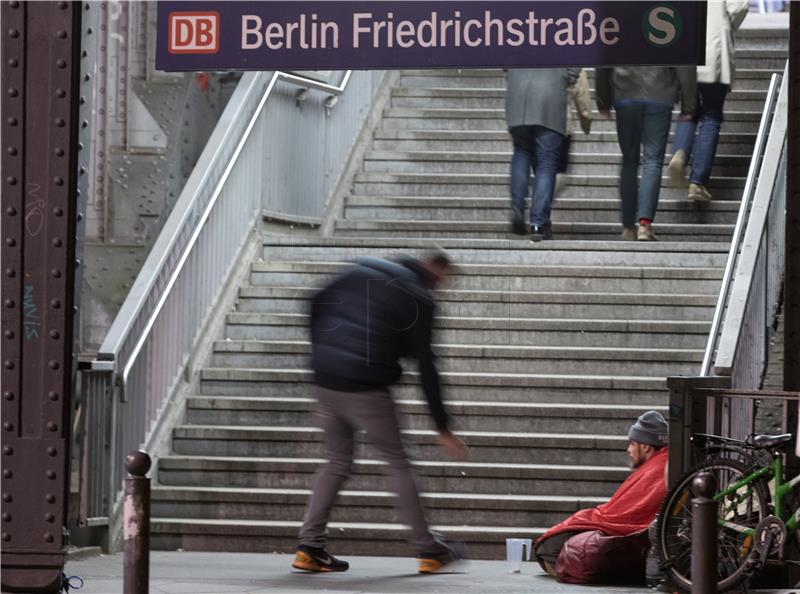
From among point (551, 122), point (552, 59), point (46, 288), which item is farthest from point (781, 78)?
point (46, 288)

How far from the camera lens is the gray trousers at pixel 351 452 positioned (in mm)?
9117

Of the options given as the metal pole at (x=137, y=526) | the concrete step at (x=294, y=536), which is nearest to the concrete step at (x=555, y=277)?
the concrete step at (x=294, y=536)

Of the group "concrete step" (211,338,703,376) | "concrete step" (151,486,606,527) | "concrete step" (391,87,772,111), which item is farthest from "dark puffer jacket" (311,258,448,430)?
"concrete step" (391,87,772,111)

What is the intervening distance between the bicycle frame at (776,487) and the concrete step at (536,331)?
397 cm

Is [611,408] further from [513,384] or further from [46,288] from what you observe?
[46,288]

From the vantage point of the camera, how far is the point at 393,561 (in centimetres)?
1058

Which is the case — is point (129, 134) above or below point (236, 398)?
above

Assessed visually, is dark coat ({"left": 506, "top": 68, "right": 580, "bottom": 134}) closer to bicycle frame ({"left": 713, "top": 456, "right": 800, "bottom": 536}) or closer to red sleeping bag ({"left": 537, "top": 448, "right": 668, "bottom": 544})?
red sleeping bag ({"left": 537, "top": 448, "right": 668, "bottom": 544})

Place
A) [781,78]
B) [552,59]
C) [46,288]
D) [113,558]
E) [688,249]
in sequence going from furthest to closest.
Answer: [781,78]
[688,249]
[113,558]
[552,59]
[46,288]

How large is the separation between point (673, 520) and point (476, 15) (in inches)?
108

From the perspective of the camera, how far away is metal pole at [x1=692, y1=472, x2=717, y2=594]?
22.4 feet

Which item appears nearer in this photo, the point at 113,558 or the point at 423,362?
the point at 423,362

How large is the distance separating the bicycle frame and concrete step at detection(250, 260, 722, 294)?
4.62 metres

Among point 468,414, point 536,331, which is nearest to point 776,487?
point 468,414
